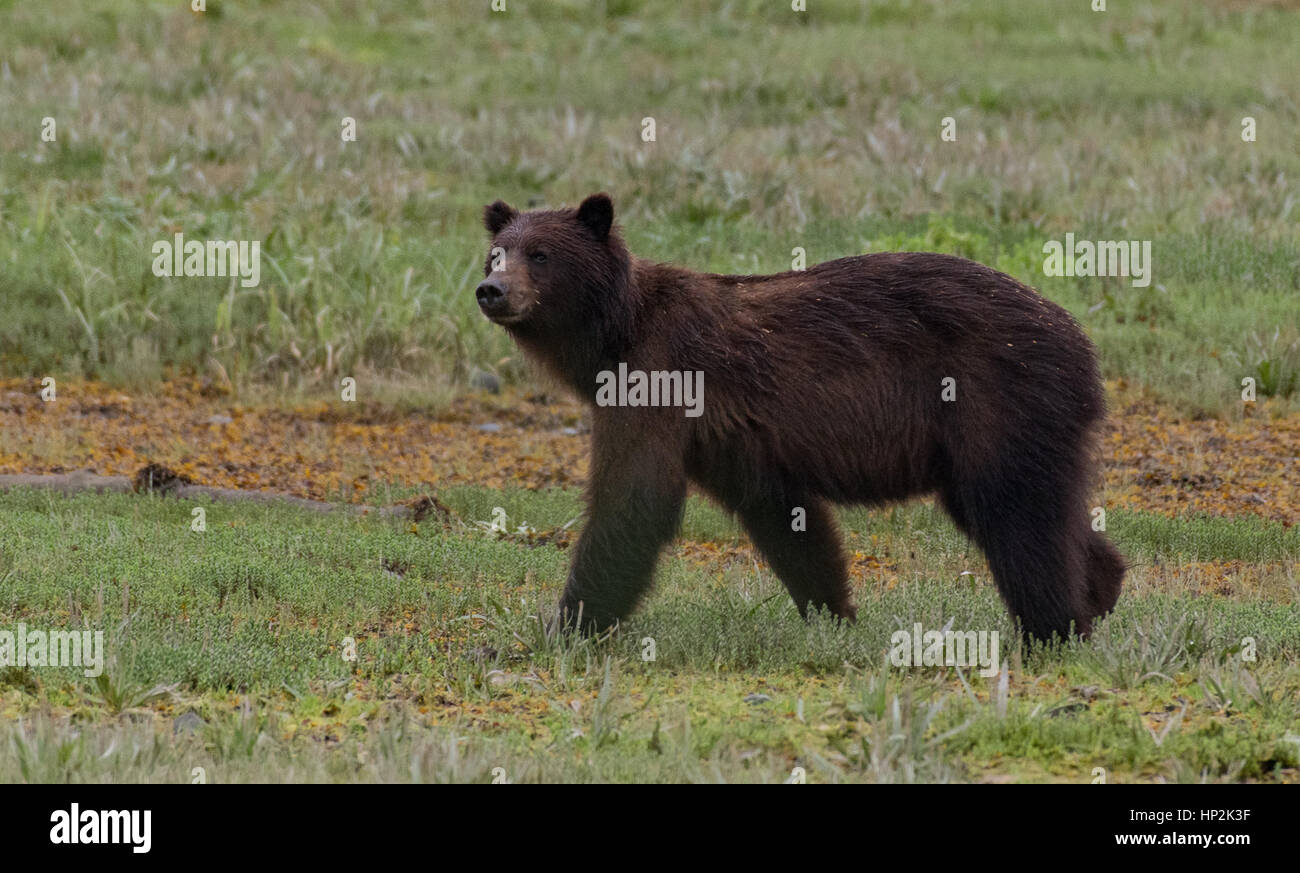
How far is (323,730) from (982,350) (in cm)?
321

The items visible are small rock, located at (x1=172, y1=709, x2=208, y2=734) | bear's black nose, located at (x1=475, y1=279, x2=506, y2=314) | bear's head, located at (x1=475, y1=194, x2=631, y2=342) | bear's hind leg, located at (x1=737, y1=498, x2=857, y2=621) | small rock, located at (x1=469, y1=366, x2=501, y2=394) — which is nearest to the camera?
small rock, located at (x1=172, y1=709, x2=208, y2=734)

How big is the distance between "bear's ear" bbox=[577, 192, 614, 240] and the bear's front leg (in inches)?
32.6

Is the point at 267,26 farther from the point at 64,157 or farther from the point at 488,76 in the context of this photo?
the point at 64,157

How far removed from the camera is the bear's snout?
7.14 meters

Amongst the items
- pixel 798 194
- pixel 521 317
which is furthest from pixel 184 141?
pixel 521 317

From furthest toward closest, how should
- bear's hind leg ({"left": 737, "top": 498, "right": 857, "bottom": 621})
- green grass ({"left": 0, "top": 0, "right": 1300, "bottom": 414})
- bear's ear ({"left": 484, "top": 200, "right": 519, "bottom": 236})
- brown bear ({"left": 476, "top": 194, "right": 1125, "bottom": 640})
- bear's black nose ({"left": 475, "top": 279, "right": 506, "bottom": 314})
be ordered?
green grass ({"left": 0, "top": 0, "right": 1300, "bottom": 414}), bear's ear ({"left": 484, "top": 200, "right": 519, "bottom": 236}), bear's hind leg ({"left": 737, "top": 498, "right": 857, "bottom": 621}), brown bear ({"left": 476, "top": 194, "right": 1125, "bottom": 640}), bear's black nose ({"left": 475, "top": 279, "right": 506, "bottom": 314})

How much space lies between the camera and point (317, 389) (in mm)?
13961

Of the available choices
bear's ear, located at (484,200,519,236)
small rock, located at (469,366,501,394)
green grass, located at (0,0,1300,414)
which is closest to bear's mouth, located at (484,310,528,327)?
bear's ear, located at (484,200,519,236)

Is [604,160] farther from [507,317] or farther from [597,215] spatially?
[507,317]

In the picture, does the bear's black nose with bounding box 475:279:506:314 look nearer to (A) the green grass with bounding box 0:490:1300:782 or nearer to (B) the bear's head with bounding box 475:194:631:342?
(B) the bear's head with bounding box 475:194:631:342

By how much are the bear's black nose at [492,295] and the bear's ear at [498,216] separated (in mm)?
751

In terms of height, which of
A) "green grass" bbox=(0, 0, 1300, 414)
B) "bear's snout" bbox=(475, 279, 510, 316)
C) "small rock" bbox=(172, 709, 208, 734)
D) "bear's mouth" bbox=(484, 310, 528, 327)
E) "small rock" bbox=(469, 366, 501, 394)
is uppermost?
"green grass" bbox=(0, 0, 1300, 414)

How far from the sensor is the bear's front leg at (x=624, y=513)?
7176mm

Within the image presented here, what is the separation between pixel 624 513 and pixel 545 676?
0.77 m
